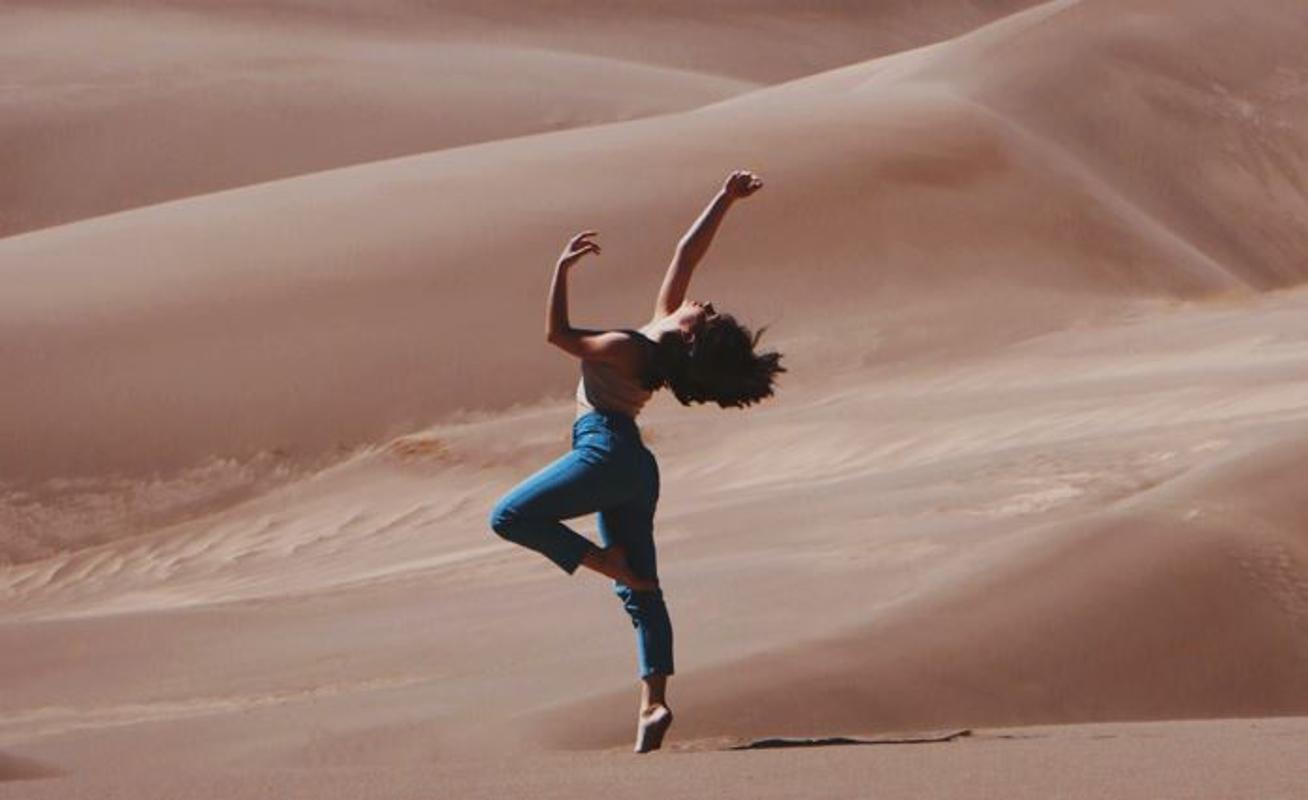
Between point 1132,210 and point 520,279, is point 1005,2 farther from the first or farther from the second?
point 520,279

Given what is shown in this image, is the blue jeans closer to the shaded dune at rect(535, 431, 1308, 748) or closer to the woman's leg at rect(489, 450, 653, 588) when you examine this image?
the woman's leg at rect(489, 450, 653, 588)

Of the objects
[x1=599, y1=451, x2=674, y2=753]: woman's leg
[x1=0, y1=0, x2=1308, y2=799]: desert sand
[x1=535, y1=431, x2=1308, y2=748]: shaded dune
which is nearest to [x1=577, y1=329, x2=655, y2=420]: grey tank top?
[x1=599, y1=451, x2=674, y2=753]: woman's leg

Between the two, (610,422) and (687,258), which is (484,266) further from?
(610,422)

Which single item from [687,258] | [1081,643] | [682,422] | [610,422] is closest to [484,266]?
[682,422]

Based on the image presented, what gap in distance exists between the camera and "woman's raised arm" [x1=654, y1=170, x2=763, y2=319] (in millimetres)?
6793

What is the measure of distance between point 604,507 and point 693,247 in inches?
31.1

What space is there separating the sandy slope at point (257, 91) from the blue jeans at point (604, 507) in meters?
24.9

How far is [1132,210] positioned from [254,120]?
45.2 ft

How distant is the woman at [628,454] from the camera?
6.37 meters

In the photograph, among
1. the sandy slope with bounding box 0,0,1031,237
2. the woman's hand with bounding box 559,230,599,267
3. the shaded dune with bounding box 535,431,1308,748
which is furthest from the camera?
the sandy slope with bounding box 0,0,1031,237

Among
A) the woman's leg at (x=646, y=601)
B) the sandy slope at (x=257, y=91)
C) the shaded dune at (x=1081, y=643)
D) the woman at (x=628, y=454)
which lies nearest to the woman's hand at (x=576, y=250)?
the woman at (x=628, y=454)

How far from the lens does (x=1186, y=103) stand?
2592 centimetres

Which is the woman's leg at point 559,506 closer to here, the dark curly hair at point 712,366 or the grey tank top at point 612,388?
the grey tank top at point 612,388

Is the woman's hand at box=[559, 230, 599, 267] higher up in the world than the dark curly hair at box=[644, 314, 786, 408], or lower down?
higher up
